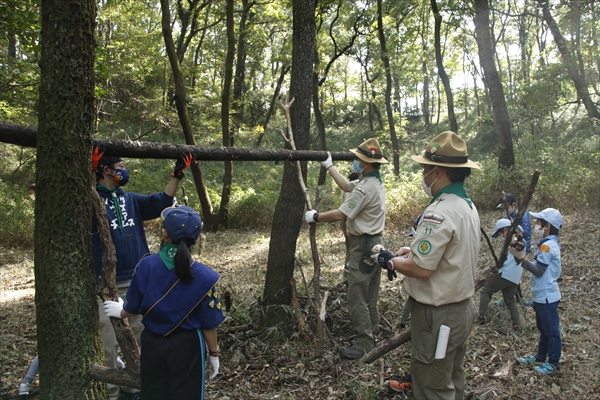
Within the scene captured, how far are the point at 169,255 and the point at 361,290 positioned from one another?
8.62 feet

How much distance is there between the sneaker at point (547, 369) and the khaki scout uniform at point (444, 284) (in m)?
1.93

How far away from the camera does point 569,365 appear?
4359mm

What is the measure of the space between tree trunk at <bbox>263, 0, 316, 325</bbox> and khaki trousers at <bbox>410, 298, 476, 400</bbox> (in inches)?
90.9

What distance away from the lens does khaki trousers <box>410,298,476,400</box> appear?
2.79 metres

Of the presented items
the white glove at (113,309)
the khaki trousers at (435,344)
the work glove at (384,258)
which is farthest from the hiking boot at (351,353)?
the white glove at (113,309)

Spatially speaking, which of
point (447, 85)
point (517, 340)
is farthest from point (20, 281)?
point (447, 85)

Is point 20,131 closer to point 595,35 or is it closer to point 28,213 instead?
point 28,213

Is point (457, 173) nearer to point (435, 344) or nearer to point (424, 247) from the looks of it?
point (424, 247)

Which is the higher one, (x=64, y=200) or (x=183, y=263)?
(x=64, y=200)

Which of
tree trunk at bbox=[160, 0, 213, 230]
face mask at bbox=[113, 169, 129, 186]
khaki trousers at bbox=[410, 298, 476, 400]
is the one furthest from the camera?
tree trunk at bbox=[160, 0, 213, 230]

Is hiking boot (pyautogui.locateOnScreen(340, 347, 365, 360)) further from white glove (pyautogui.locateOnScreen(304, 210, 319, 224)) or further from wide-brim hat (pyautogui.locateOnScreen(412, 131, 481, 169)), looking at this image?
wide-brim hat (pyautogui.locateOnScreen(412, 131, 481, 169))

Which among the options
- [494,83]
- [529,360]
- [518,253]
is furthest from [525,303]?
[494,83]

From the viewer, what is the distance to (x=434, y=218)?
2.75 meters

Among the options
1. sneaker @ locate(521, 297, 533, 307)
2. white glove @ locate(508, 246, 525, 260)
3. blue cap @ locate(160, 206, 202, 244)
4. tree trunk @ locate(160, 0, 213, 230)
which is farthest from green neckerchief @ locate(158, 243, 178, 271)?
tree trunk @ locate(160, 0, 213, 230)
